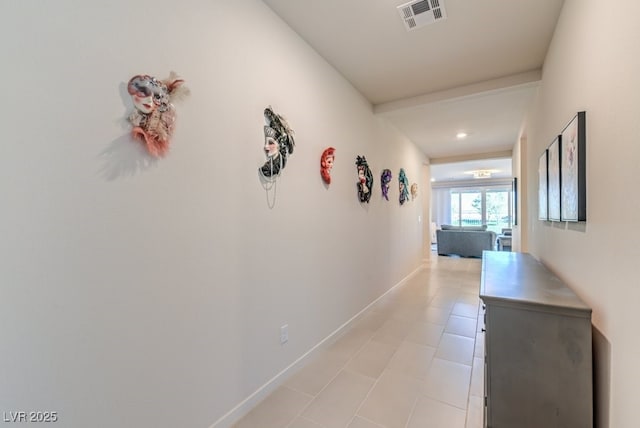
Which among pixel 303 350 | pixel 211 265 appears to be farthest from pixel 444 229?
pixel 211 265

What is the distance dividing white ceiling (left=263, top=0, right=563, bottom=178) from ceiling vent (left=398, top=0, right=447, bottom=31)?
39 millimetres

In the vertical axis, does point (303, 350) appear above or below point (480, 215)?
below

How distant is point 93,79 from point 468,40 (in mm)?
2545

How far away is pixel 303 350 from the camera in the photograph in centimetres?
225

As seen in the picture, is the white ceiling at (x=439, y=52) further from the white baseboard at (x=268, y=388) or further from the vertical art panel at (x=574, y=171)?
the white baseboard at (x=268, y=388)

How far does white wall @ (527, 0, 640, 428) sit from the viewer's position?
3.08 feet

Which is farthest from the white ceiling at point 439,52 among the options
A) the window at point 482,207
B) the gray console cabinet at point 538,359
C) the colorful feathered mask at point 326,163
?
the window at point 482,207

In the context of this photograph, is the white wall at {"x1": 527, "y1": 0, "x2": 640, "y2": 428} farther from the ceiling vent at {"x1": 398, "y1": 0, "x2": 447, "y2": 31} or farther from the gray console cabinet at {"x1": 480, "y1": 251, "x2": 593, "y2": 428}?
the ceiling vent at {"x1": 398, "y1": 0, "x2": 447, "y2": 31}

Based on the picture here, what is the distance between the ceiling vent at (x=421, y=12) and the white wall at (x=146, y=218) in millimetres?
809

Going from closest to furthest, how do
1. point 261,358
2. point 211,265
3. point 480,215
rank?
point 211,265 → point 261,358 → point 480,215

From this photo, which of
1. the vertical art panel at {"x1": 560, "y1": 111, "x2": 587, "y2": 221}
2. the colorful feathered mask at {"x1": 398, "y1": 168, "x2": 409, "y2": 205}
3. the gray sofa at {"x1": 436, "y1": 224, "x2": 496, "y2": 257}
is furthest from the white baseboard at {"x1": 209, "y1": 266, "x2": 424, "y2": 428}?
the gray sofa at {"x1": 436, "y1": 224, "x2": 496, "y2": 257}

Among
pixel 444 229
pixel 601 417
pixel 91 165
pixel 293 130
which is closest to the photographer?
pixel 91 165

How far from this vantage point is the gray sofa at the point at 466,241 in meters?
7.30

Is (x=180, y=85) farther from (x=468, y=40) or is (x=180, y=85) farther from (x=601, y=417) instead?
(x=601, y=417)
